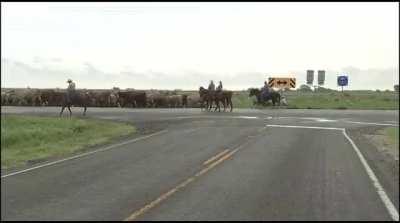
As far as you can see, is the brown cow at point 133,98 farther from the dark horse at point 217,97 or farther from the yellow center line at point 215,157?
the yellow center line at point 215,157

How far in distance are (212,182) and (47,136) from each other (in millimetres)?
13054

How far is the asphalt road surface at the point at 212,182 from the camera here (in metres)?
10.6

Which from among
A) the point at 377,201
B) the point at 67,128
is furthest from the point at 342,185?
the point at 67,128

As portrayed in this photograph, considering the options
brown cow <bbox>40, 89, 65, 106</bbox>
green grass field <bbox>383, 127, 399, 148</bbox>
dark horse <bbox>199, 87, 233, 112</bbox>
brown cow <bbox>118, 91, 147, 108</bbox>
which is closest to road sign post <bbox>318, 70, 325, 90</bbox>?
dark horse <bbox>199, 87, 233, 112</bbox>

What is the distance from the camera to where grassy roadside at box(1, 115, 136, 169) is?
2073cm

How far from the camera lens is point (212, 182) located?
1384 cm

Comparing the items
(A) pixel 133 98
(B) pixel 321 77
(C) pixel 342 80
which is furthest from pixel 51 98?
(C) pixel 342 80

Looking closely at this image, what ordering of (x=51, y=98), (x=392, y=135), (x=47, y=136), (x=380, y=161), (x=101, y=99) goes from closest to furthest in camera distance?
(x=380, y=161) < (x=47, y=136) < (x=392, y=135) < (x=101, y=99) < (x=51, y=98)

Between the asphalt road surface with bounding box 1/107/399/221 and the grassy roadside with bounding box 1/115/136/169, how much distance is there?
1.42 metres

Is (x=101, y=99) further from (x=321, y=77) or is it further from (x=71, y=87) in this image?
(x=321, y=77)

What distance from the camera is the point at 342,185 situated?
13.6 metres

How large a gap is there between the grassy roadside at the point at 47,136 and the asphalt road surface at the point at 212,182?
142 centimetres

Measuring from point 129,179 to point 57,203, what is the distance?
3.16m

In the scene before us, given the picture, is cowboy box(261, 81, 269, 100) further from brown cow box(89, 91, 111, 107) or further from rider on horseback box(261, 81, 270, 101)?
brown cow box(89, 91, 111, 107)
